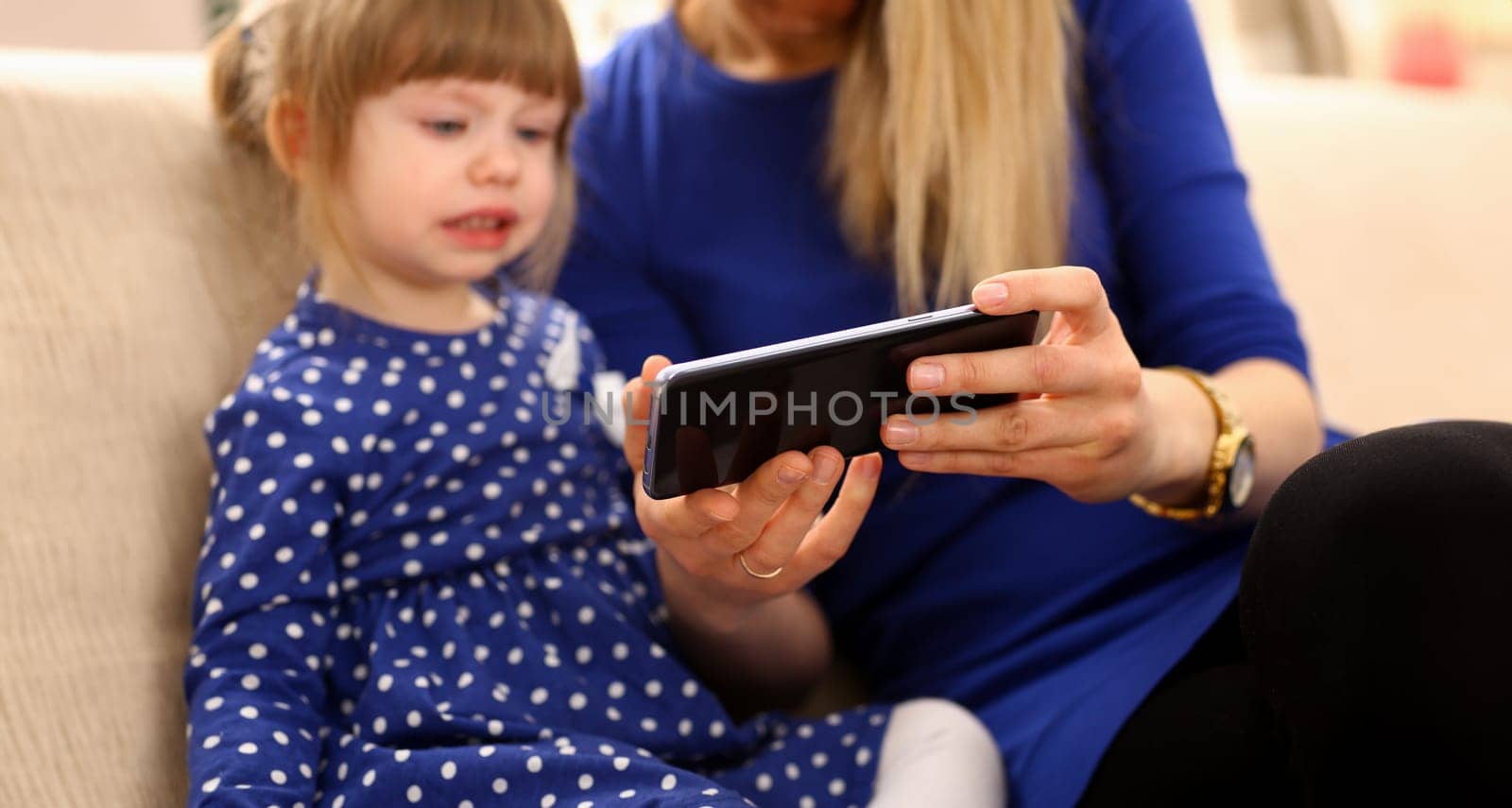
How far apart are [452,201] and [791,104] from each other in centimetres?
27

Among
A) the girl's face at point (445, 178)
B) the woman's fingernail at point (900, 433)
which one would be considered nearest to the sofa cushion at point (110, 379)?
the girl's face at point (445, 178)

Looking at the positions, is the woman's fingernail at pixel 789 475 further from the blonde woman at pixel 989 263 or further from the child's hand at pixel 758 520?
the blonde woman at pixel 989 263

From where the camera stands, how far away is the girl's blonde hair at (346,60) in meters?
0.86

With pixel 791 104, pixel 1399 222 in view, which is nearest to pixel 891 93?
pixel 791 104

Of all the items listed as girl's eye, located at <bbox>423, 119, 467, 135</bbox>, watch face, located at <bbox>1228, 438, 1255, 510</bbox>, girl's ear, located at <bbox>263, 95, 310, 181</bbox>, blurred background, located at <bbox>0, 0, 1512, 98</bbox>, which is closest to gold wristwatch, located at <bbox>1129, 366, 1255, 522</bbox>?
watch face, located at <bbox>1228, 438, 1255, 510</bbox>

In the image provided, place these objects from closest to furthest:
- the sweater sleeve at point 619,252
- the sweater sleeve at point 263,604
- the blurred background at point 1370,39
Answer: the sweater sleeve at point 263,604 → the sweater sleeve at point 619,252 → the blurred background at point 1370,39

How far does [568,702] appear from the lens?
0.81m

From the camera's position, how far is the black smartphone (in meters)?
0.59

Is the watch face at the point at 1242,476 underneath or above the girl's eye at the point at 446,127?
underneath

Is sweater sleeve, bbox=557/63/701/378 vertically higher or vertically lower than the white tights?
higher

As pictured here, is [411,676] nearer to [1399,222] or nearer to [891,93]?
[891,93]

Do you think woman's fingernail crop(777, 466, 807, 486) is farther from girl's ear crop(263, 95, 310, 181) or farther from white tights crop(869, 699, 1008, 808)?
girl's ear crop(263, 95, 310, 181)

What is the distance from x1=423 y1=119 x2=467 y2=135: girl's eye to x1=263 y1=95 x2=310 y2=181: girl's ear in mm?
93

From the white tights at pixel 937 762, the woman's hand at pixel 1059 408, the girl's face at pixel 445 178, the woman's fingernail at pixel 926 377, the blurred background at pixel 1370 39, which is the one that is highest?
the girl's face at pixel 445 178
